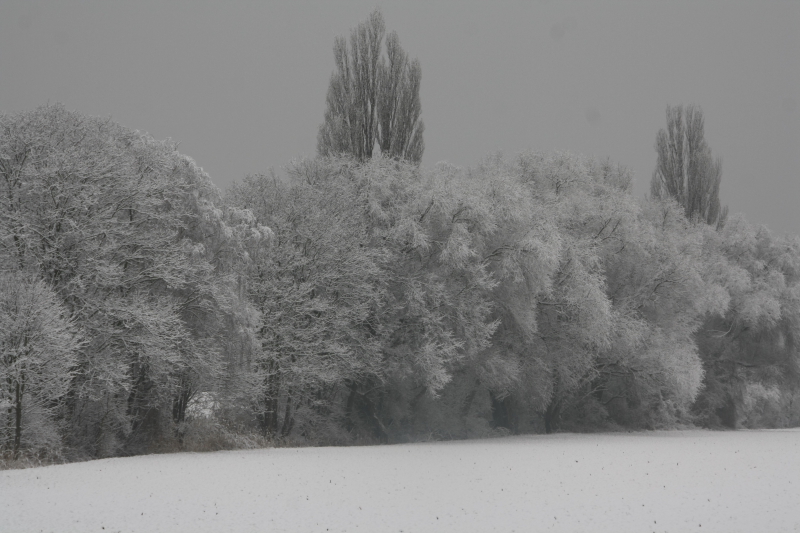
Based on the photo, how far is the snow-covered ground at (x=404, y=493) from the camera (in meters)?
14.3

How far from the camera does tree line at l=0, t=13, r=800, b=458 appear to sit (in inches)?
910

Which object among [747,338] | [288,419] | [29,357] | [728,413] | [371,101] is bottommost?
[728,413]

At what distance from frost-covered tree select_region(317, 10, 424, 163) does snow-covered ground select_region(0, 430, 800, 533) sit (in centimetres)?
1670

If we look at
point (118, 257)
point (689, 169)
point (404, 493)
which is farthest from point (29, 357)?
point (689, 169)

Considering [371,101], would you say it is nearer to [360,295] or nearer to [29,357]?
[360,295]

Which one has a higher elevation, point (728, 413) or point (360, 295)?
point (360, 295)

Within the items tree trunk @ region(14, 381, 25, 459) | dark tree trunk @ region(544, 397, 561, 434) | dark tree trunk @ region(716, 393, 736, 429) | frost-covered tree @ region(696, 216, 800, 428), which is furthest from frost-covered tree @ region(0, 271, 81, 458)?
dark tree trunk @ region(716, 393, 736, 429)

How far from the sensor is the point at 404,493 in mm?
17422

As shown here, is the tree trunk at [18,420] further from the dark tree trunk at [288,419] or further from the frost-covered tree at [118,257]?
the dark tree trunk at [288,419]

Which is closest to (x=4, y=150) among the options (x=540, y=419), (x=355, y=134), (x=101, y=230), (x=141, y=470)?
(x=101, y=230)

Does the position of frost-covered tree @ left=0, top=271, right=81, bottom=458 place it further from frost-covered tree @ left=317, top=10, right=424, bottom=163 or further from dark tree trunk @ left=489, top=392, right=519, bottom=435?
dark tree trunk @ left=489, top=392, right=519, bottom=435

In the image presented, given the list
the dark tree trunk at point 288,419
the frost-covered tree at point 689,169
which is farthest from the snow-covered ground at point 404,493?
the frost-covered tree at point 689,169

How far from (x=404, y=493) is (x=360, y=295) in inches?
532

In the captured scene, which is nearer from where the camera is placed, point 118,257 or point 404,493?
point 404,493
